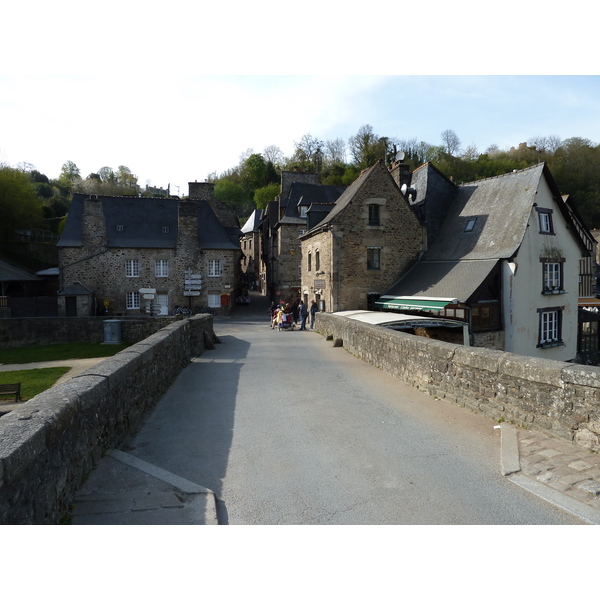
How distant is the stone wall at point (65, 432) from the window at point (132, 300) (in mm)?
24895

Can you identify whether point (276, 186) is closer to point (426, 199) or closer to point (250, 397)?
point (426, 199)

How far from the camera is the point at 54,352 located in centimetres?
1911

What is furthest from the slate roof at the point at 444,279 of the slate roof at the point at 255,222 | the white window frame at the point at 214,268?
the slate roof at the point at 255,222

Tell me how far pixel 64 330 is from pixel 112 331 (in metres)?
2.43

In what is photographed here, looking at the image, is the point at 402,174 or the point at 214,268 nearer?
the point at 402,174

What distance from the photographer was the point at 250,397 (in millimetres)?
7551

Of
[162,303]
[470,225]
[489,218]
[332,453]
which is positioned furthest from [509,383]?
[162,303]

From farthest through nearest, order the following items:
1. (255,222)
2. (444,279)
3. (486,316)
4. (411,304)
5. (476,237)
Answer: (255,222), (476,237), (444,279), (411,304), (486,316)

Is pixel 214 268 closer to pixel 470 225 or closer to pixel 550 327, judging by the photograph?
pixel 470 225

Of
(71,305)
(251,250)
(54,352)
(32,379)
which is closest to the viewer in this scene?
(32,379)

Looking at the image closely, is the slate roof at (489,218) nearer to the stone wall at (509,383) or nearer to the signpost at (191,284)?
the stone wall at (509,383)

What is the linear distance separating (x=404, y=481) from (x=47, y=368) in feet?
50.9

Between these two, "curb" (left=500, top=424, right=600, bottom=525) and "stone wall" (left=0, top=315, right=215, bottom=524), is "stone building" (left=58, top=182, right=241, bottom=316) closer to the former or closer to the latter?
"stone wall" (left=0, top=315, right=215, bottom=524)

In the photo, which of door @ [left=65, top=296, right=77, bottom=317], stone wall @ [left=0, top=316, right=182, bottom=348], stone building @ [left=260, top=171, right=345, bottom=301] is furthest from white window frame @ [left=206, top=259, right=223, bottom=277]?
stone wall @ [left=0, top=316, right=182, bottom=348]
